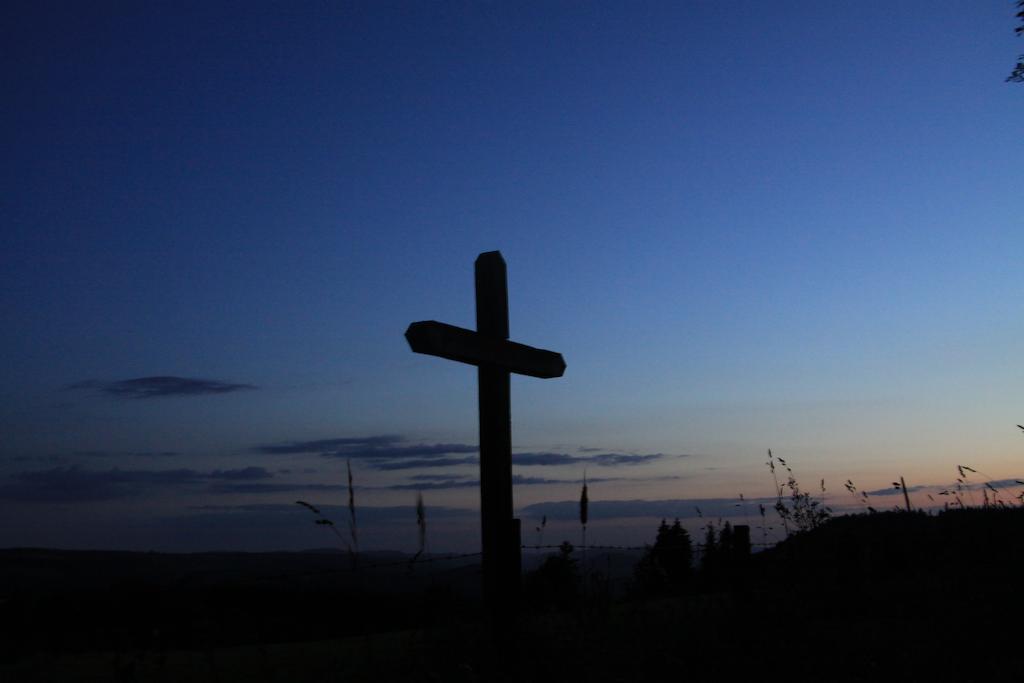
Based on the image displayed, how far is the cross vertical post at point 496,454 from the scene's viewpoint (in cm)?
672

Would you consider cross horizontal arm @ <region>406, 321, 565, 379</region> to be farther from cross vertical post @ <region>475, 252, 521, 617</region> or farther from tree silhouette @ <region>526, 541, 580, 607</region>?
tree silhouette @ <region>526, 541, 580, 607</region>

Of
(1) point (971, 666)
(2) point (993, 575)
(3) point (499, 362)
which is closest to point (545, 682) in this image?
(3) point (499, 362)

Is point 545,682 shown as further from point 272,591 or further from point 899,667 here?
point 272,591

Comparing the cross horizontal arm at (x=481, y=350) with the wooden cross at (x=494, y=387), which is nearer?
the cross horizontal arm at (x=481, y=350)

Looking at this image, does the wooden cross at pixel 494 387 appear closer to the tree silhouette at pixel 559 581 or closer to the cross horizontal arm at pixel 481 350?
the cross horizontal arm at pixel 481 350

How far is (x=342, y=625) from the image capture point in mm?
10828

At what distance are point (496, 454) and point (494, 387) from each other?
1.79 ft

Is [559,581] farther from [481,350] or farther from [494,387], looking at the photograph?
[481,350]

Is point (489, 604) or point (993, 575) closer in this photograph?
point (489, 604)

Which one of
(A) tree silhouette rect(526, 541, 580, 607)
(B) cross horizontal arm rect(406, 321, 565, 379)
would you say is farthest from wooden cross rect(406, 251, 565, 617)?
(A) tree silhouette rect(526, 541, 580, 607)

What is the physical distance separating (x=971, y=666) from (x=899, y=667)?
0.55m

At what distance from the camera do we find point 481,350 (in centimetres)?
693

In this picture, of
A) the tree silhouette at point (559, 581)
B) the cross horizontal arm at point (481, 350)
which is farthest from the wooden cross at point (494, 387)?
the tree silhouette at point (559, 581)

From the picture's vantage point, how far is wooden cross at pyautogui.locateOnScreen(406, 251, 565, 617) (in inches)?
260
